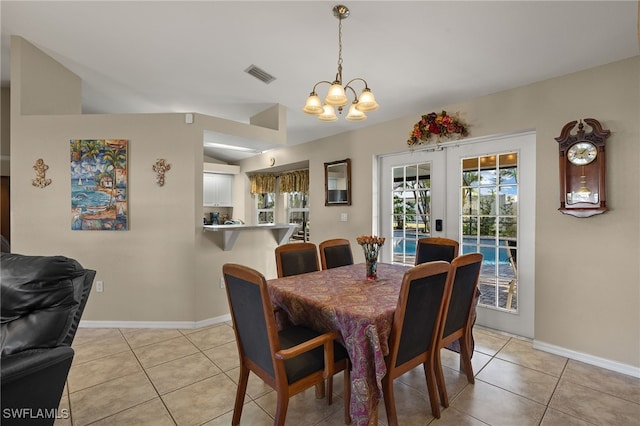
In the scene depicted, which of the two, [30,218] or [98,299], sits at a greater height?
[30,218]

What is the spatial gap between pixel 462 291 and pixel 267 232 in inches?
99.0

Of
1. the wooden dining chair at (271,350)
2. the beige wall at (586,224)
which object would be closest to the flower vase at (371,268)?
the wooden dining chair at (271,350)

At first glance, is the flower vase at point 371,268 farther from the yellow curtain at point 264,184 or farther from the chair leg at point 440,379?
the yellow curtain at point 264,184

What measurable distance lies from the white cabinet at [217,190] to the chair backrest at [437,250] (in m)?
4.89

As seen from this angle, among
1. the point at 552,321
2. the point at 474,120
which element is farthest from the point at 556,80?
the point at 552,321

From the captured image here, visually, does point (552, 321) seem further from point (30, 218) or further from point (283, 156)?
point (30, 218)

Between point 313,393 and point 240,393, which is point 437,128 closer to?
point 313,393

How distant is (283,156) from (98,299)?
11.3 feet

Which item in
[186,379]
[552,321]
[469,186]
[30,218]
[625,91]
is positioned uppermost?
[625,91]

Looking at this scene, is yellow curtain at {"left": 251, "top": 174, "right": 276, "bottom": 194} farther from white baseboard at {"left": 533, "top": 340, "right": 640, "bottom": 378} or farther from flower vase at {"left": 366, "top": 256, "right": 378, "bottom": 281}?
white baseboard at {"left": 533, "top": 340, "right": 640, "bottom": 378}

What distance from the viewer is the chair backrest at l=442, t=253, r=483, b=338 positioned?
1881 mm

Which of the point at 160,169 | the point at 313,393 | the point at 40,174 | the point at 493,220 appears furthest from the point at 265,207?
the point at 313,393

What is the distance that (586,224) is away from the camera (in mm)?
2514

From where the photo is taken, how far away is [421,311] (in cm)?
167
